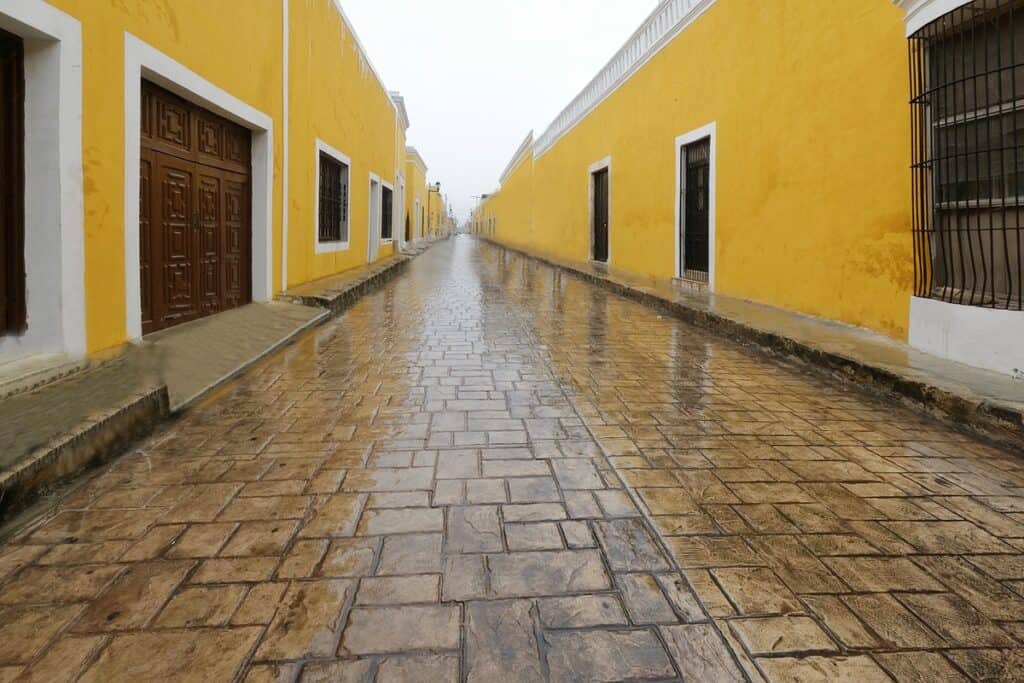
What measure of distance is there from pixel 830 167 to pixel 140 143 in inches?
234

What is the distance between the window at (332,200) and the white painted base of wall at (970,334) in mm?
8073

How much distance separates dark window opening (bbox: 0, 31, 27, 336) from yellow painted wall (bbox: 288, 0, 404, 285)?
5.03 m

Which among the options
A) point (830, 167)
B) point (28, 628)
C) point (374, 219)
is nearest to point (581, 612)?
point (28, 628)

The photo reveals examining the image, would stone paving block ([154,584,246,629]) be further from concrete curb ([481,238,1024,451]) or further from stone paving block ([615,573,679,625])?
concrete curb ([481,238,1024,451])

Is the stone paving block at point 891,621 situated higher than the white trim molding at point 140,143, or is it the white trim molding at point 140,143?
the white trim molding at point 140,143

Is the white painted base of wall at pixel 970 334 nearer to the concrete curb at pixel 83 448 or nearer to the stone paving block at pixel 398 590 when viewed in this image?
the stone paving block at pixel 398 590

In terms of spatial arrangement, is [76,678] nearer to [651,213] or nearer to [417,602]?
[417,602]

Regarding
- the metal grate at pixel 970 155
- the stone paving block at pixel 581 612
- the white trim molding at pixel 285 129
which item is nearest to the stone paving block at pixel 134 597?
the stone paving block at pixel 581 612

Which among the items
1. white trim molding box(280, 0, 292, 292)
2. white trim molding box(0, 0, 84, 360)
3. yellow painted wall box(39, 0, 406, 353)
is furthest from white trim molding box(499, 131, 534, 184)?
white trim molding box(0, 0, 84, 360)

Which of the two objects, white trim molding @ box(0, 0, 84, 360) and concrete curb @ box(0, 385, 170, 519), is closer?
concrete curb @ box(0, 385, 170, 519)

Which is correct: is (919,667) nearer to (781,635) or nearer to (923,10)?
(781,635)

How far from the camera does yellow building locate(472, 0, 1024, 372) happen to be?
4719 millimetres

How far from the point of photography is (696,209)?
429 inches

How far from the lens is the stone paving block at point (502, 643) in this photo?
1.73 meters
